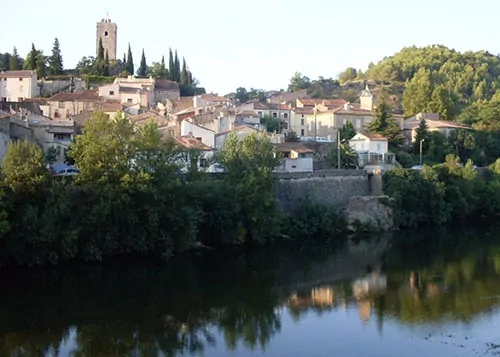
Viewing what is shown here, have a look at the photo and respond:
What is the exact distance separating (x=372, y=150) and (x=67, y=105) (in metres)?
19.2

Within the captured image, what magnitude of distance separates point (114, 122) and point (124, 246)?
13.5 ft

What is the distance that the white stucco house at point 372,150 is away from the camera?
35.5m

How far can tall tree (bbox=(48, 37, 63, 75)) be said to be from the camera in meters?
51.4

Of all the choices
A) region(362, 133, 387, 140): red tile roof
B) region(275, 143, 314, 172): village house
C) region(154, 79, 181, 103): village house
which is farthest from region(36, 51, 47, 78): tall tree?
region(362, 133, 387, 140): red tile roof

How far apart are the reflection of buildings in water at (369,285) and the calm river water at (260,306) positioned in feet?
0.10

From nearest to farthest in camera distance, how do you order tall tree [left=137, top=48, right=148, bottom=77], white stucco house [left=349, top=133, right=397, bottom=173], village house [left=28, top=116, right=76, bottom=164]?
village house [left=28, top=116, right=76, bottom=164]
white stucco house [left=349, top=133, right=397, bottom=173]
tall tree [left=137, top=48, right=148, bottom=77]

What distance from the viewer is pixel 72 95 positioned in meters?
43.4

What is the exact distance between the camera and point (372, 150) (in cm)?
3588

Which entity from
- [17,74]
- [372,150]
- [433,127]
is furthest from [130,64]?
[372,150]

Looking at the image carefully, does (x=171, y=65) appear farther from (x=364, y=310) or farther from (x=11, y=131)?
(x=364, y=310)

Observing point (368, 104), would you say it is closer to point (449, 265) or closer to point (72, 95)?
point (72, 95)

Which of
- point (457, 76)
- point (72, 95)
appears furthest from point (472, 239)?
point (457, 76)

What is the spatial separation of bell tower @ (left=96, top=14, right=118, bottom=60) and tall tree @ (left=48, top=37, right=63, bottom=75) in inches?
349

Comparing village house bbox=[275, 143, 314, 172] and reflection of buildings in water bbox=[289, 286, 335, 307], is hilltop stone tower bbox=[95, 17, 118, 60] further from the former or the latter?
Result: reflection of buildings in water bbox=[289, 286, 335, 307]
